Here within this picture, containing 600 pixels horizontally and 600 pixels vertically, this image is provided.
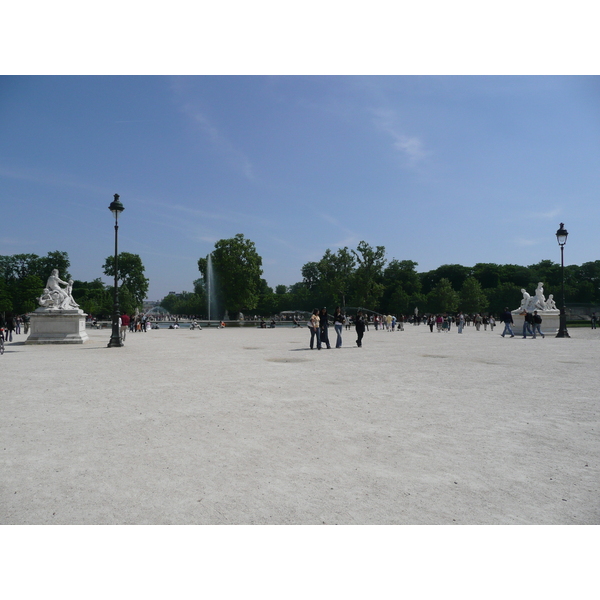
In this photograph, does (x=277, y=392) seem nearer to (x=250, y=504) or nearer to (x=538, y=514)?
(x=250, y=504)

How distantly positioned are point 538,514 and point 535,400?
433 centimetres

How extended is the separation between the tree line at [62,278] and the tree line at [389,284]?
13.3m

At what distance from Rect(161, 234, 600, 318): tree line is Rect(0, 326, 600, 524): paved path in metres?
54.0

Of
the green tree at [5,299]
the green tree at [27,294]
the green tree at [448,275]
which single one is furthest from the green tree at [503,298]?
the green tree at [5,299]

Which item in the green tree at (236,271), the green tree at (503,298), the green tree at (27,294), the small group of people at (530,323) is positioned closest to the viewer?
the small group of people at (530,323)

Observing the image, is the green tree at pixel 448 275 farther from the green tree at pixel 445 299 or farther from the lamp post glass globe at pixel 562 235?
the lamp post glass globe at pixel 562 235

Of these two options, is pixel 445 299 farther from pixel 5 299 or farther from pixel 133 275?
pixel 5 299

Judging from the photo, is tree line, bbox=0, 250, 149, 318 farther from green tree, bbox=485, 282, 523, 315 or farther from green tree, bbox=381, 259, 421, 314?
green tree, bbox=485, 282, 523, 315

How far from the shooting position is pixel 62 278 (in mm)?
76062

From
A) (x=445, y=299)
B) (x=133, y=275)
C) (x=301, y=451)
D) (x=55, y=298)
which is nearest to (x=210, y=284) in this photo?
(x=133, y=275)

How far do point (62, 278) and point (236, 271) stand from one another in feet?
122

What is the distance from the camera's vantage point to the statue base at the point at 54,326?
20.2m

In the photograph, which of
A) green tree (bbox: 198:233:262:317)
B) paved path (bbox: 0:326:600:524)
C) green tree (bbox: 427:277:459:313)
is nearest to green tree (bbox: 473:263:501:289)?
green tree (bbox: 427:277:459:313)

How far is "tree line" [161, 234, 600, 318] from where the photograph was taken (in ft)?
205
